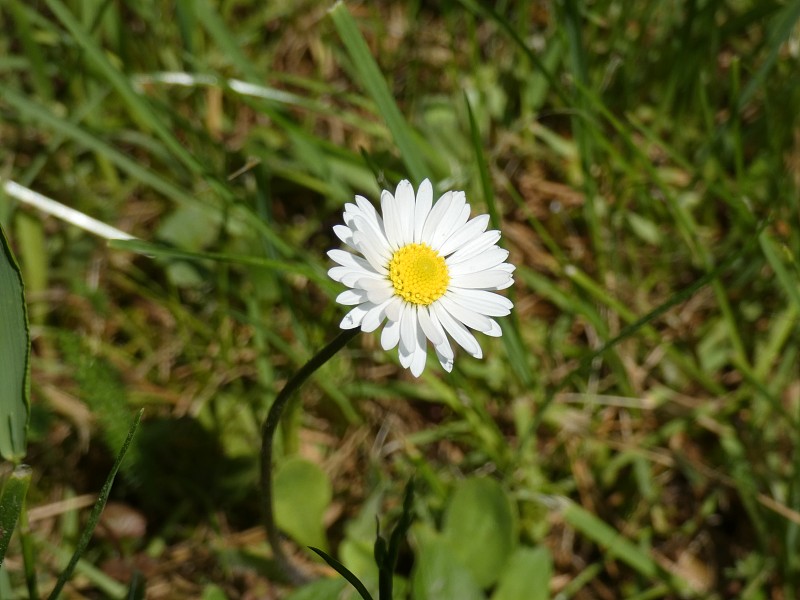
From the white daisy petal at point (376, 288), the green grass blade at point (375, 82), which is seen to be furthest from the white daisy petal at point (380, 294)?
the green grass blade at point (375, 82)


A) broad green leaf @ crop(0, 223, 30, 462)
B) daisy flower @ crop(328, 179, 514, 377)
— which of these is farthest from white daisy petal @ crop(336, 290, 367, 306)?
broad green leaf @ crop(0, 223, 30, 462)

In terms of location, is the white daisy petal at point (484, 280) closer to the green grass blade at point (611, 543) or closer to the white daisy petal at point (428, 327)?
the white daisy petal at point (428, 327)

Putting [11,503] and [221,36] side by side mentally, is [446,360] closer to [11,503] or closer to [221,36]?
[11,503]

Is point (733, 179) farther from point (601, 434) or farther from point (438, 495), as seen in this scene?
point (438, 495)

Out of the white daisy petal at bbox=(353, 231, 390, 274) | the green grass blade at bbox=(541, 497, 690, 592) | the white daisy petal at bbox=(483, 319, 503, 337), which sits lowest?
the green grass blade at bbox=(541, 497, 690, 592)

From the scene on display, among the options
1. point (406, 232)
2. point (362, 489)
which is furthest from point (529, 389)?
point (406, 232)

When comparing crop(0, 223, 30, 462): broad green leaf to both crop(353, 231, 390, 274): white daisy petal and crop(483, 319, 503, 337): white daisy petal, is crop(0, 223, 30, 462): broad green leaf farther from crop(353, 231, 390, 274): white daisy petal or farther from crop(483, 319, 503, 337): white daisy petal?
crop(483, 319, 503, 337): white daisy petal

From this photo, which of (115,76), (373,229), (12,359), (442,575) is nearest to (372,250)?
(373,229)
